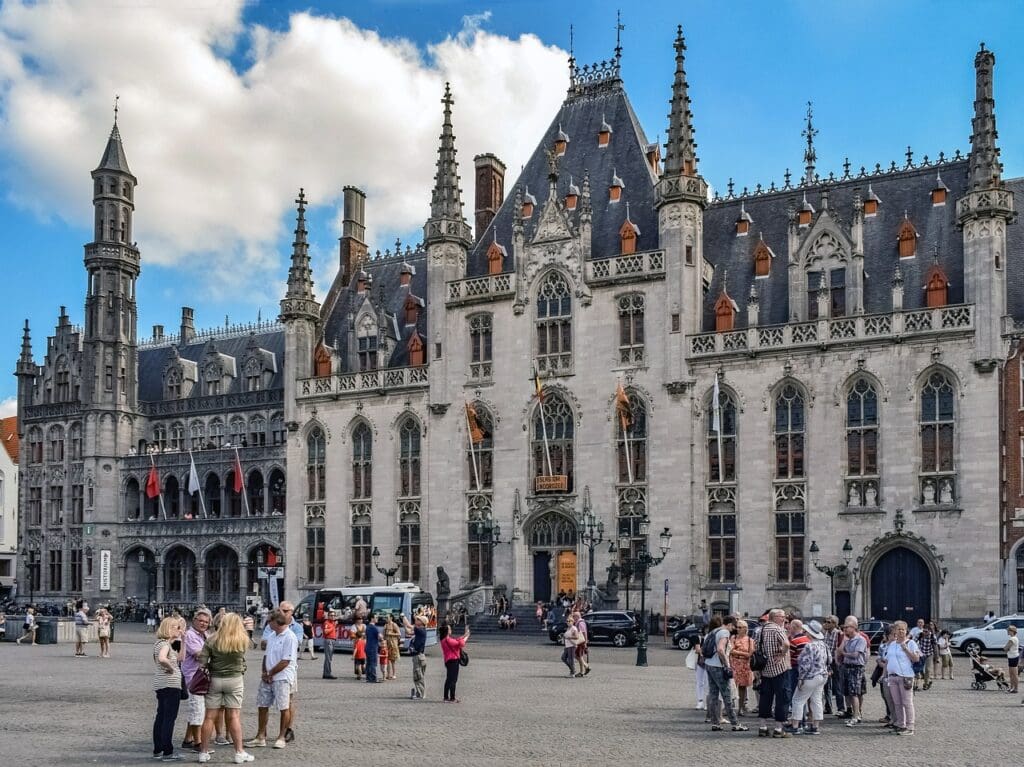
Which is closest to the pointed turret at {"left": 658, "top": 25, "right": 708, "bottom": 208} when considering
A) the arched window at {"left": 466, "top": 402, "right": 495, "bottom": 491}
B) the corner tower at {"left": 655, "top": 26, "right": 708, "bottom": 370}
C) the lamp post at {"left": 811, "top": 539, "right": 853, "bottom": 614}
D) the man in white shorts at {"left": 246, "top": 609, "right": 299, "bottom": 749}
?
the corner tower at {"left": 655, "top": 26, "right": 708, "bottom": 370}

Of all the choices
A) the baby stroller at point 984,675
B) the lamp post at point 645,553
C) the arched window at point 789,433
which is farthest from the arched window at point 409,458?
the baby stroller at point 984,675

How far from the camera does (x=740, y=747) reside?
19.9m

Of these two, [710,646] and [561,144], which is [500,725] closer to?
[710,646]

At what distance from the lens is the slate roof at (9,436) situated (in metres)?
97.6

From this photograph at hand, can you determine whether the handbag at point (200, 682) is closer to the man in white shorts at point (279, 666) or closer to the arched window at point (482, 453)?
the man in white shorts at point (279, 666)

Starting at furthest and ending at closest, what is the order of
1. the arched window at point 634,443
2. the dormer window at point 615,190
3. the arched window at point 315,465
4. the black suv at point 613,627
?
the arched window at point 315,465 < the dormer window at point 615,190 < the arched window at point 634,443 < the black suv at point 613,627

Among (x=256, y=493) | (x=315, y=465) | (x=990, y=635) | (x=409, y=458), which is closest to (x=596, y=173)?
(x=409, y=458)

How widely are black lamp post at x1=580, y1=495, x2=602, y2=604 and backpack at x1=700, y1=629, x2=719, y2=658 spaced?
110 feet

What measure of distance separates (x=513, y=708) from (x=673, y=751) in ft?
21.2

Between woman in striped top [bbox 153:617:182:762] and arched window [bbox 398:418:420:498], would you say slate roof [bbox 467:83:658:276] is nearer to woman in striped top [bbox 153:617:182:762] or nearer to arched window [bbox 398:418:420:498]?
arched window [bbox 398:418:420:498]

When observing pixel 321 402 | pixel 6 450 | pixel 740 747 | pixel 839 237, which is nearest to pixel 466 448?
pixel 321 402

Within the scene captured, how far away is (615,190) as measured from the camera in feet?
206

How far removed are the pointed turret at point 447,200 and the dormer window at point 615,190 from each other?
7680mm

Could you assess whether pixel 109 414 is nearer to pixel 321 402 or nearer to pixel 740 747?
pixel 321 402
